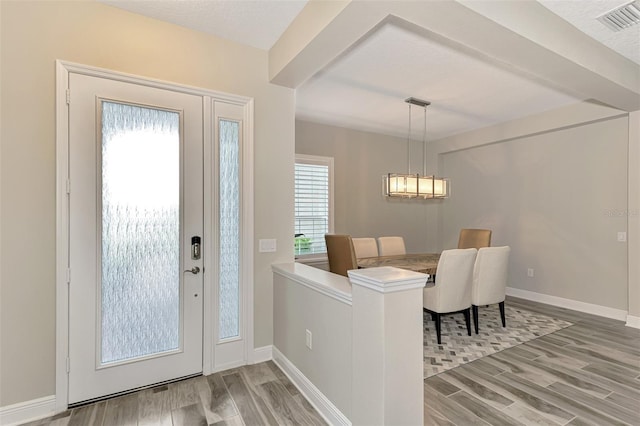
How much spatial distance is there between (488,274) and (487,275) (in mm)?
17

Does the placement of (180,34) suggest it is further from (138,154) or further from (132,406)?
(132,406)

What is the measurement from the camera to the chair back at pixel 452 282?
3143 millimetres

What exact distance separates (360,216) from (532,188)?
271cm

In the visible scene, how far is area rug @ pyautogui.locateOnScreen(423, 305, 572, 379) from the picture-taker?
2.89 meters

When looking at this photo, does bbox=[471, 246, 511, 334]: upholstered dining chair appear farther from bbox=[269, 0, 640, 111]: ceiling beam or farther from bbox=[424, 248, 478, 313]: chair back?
bbox=[269, 0, 640, 111]: ceiling beam

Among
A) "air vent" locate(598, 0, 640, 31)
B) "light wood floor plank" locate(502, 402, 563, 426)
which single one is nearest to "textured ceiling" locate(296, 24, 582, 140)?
"air vent" locate(598, 0, 640, 31)

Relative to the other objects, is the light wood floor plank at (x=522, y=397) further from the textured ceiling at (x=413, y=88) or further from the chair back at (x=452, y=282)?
the textured ceiling at (x=413, y=88)

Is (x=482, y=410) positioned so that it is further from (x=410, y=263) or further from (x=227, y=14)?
(x=227, y=14)

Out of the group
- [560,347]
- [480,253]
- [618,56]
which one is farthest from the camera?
[480,253]

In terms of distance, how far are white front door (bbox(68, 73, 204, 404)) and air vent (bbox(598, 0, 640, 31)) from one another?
3168mm

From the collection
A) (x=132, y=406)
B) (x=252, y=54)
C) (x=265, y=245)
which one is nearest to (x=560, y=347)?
(x=265, y=245)

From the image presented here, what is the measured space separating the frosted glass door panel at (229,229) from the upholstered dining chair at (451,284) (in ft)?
6.48

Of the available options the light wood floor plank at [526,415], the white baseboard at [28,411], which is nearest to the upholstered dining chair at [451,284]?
the light wood floor plank at [526,415]

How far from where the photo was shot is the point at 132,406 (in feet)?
6.94
